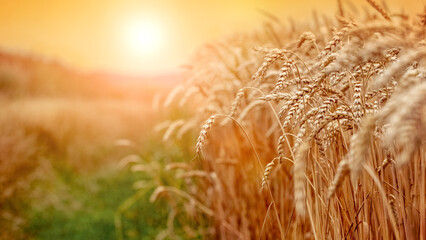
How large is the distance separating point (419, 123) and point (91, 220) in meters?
4.08

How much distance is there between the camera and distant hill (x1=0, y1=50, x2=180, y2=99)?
9797 millimetres

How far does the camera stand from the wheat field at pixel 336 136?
854mm

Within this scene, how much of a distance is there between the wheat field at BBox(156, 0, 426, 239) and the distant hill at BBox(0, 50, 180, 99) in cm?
688

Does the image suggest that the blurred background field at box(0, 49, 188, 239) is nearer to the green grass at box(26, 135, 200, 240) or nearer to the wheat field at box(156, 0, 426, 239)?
the green grass at box(26, 135, 200, 240)

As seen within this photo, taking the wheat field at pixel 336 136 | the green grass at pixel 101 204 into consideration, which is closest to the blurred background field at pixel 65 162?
the green grass at pixel 101 204

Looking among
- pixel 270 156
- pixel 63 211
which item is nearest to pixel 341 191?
pixel 270 156

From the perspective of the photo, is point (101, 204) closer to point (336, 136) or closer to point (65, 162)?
point (65, 162)

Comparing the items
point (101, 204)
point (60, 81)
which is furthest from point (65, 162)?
point (60, 81)

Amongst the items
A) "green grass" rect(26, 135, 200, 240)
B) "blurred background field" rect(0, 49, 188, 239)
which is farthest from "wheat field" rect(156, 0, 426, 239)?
"blurred background field" rect(0, 49, 188, 239)

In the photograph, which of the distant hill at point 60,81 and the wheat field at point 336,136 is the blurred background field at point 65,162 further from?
the wheat field at point 336,136

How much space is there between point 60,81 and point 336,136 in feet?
35.8

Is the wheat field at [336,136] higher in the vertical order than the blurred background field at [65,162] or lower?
higher

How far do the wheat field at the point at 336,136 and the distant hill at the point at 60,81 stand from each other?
6884mm

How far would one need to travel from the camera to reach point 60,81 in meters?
11.1
